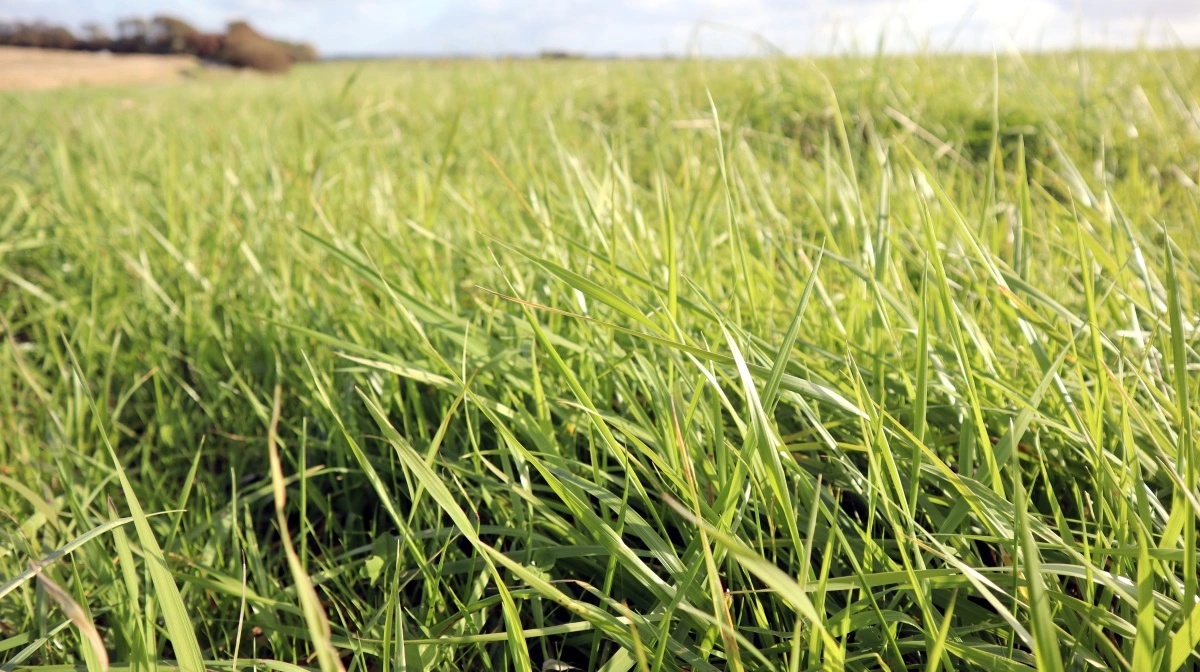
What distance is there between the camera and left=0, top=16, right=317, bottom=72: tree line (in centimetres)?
2952

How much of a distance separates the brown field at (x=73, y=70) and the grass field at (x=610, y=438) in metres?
13.9

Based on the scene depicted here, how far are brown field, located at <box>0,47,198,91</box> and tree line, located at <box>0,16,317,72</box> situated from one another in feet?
30.8

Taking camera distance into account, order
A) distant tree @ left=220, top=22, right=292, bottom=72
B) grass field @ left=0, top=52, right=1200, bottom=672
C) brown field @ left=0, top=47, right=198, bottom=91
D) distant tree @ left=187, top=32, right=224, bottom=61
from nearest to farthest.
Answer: grass field @ left=0, top=52, right=1200, bottom=672 < brown field @ left=0, top=47, right=198, bottom=91 < distant tree @ left=220, top=22, right=292, bottom=72 < distant tree @ left=187, top=32, right=224, bottom=61

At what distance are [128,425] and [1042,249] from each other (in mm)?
1920

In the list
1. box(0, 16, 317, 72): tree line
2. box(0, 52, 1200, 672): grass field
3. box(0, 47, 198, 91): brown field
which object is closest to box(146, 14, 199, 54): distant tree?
box(0, 16, 317, 72): tree line

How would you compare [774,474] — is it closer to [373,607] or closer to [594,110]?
[373,607]

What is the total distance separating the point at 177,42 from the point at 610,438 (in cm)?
3825

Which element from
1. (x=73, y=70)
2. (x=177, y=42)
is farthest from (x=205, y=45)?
(x=73, y=70)

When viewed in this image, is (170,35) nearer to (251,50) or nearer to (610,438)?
(251,50)

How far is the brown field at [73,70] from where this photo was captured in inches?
525

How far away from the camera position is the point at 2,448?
1200mm

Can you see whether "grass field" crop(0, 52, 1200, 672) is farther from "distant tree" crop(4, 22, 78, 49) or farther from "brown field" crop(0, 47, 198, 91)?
"distant tree" crop(4, 22, 78, 49)

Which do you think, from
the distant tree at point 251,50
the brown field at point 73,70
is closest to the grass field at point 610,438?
the brown field at point 73,70

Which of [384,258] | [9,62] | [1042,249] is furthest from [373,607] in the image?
[9,62]
